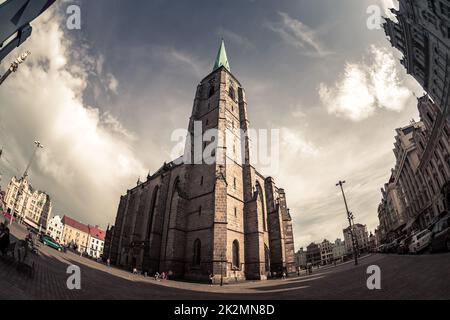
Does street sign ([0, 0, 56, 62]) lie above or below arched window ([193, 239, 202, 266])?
above

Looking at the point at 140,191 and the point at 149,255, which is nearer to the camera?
the point at 149,255

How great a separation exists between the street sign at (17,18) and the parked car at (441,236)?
2207 centimetres

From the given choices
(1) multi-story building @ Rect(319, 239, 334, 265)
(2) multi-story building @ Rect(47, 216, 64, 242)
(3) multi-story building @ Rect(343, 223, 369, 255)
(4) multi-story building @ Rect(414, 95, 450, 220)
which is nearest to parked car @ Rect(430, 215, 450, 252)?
(4) multi-story building @ Rect(414, 95, 450, 220)

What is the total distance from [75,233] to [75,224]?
4003 millimetres

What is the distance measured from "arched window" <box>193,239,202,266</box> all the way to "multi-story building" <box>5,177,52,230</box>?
210ft

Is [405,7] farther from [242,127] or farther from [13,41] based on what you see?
[13,41]

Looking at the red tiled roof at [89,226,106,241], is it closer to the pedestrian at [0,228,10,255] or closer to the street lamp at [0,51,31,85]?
the street lamp at [0,51,31,85]

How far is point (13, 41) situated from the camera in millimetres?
8406

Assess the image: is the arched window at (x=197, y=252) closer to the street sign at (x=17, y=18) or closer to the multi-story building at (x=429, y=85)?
the street sign at (x=17, y=18)

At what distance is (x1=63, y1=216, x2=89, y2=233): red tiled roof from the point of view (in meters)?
78.0

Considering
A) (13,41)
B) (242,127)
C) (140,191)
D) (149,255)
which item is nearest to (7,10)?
(13,41)
